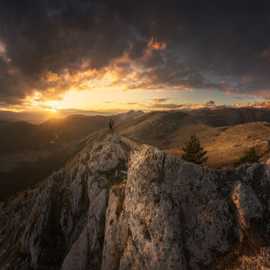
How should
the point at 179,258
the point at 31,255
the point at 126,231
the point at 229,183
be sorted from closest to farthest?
1. the point at 179,258
2. the point at 229,183
3. the point at 126,231
4. the point at 31,255

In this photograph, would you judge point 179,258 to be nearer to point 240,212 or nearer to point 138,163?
point 240,212

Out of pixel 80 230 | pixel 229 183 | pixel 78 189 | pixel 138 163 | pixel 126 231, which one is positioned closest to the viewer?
pixel 229 183

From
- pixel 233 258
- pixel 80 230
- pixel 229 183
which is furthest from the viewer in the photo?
pixel 80 230

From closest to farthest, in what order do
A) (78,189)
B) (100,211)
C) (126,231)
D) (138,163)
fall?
(126,231), (138,163), (100,211), (78,189)

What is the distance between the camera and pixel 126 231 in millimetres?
27188

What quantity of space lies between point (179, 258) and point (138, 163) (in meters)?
14.3

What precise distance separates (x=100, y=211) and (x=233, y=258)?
80.7 feet

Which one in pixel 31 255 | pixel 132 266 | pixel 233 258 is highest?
pixel 233 258

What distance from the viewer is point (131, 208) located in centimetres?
2758

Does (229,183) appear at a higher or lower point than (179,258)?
higher

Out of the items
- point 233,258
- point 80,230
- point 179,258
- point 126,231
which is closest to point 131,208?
point 126,231

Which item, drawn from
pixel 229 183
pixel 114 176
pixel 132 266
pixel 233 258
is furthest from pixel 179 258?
pixel 114 176

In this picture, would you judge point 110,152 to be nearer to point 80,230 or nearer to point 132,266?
point 80,230

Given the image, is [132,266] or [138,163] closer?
[132,266]
